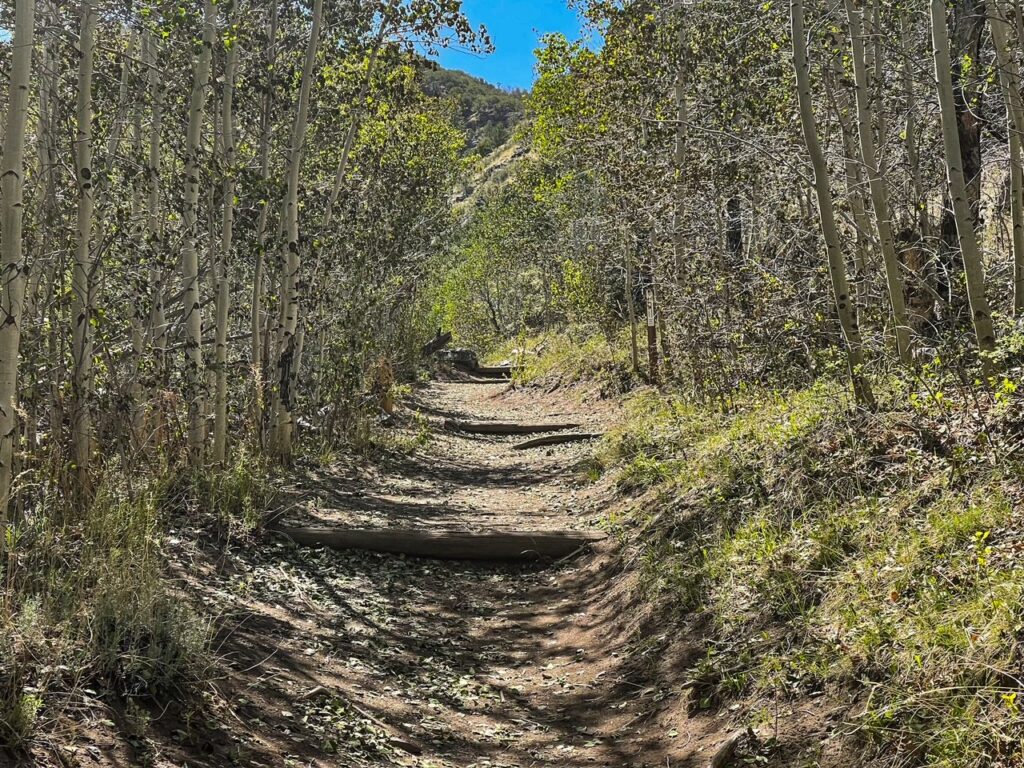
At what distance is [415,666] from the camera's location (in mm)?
5328

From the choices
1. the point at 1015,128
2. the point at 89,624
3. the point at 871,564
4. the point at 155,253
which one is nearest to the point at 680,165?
the point at 1015,128

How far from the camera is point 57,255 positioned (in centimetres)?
537

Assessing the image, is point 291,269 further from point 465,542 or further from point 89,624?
point 89,624

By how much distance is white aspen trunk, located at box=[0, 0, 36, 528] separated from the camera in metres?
3.99

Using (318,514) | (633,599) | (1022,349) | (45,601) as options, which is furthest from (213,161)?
(1022,349)

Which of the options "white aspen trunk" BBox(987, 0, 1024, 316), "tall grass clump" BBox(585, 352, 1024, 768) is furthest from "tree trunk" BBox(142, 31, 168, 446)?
"white aspen trunk" BBox(987, 0, 1024, 316)

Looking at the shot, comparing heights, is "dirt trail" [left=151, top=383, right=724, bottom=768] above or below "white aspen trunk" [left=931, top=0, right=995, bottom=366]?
below

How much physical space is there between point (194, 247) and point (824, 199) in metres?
5.55

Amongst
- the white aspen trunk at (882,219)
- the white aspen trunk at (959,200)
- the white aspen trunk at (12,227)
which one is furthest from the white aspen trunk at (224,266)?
the white aspen trunk at (959,200)

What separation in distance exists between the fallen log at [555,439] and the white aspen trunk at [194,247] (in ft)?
23.0

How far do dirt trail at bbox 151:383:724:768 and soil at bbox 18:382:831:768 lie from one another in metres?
0.01

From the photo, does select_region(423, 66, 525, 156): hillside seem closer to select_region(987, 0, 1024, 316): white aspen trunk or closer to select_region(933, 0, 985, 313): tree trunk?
select_region(933, 0, 985, 313): tree trunk

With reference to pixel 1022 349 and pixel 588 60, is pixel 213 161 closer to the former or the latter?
pixel 1022 349

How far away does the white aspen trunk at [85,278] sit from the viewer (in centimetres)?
539
